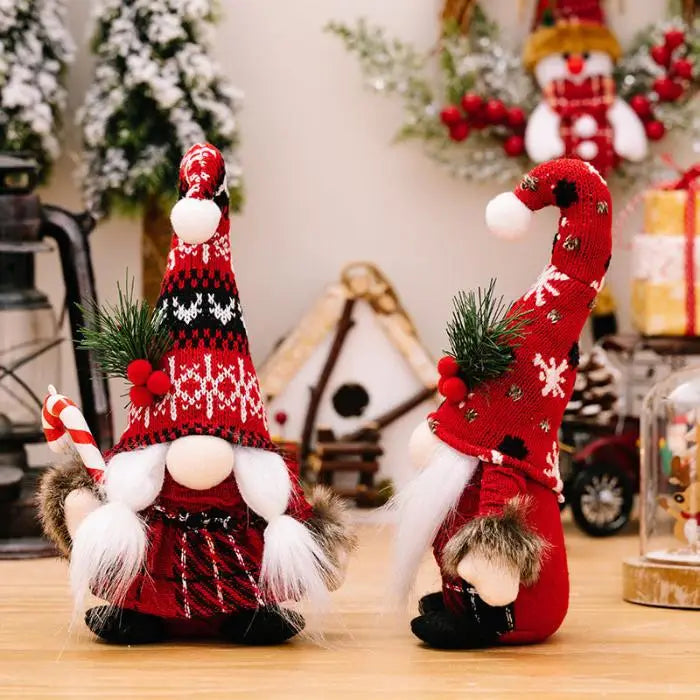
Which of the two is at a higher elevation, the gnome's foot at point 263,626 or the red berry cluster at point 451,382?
the red berry cluster at point 451,382

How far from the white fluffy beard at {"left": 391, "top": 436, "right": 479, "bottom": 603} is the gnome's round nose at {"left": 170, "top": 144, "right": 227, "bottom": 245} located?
0.29m

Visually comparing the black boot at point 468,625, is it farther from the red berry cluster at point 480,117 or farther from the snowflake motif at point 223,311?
the red berry cluster at point 480,117

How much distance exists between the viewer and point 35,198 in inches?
71.7

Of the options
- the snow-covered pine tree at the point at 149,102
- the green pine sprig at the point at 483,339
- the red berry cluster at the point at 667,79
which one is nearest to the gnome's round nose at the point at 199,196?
the green pine sprig at the point at 483,339

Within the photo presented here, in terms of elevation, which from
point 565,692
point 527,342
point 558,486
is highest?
point 527,342

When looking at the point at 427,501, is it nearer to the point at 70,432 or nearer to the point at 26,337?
the point at 70,432

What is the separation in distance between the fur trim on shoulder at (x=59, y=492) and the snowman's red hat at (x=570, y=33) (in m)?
1.28

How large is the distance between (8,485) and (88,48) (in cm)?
82

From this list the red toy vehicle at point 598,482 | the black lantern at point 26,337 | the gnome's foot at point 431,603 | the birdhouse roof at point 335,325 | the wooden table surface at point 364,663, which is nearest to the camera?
the wooden table surface at point 364,663

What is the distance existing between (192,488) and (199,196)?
0.85ft

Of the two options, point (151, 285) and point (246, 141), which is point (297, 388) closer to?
point (151, 285)

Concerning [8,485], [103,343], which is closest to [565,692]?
[103,343]

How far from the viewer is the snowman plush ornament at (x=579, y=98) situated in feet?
7.32

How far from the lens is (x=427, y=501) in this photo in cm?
122
